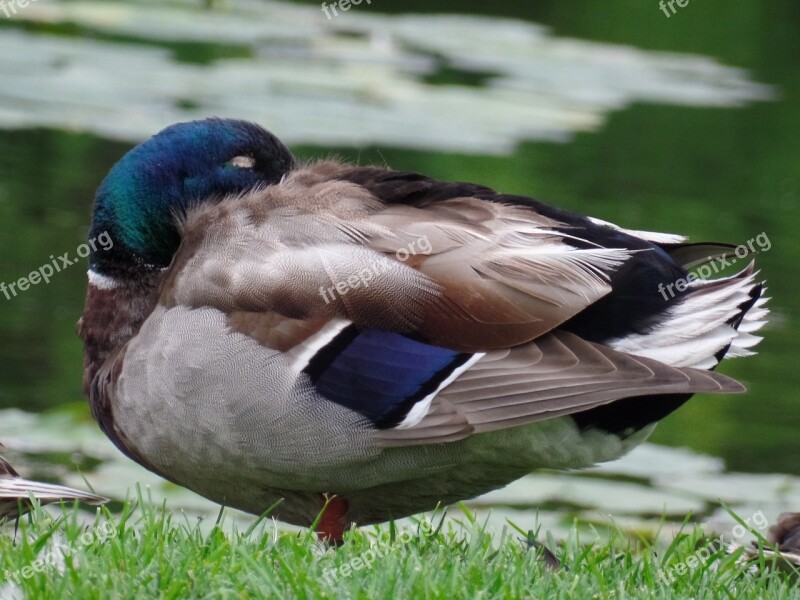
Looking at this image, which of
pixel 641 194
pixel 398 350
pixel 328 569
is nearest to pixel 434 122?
pixel 641 194

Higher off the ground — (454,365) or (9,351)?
(454,365)

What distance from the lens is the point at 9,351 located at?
23.0 ft

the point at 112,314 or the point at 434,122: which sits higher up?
the point at 112,314

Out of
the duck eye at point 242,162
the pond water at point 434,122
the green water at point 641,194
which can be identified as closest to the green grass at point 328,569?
the duck eye at point 242,162

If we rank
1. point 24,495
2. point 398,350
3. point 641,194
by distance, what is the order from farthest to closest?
1. point 641,194
2. point 24,495
3. point 398,350

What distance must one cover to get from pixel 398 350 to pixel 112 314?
0.91 meters

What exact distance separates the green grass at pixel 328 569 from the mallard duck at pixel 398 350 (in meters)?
0.19

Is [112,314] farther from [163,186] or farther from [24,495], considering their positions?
[24,495]

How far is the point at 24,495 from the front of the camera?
3596 millimetres

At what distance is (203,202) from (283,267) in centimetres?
52

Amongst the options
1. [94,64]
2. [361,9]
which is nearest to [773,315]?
[94,64]

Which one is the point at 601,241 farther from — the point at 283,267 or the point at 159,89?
the point at 159,89

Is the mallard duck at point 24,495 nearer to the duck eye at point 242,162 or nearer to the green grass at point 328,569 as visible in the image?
the green grass at point 328,569

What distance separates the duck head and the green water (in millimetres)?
513
